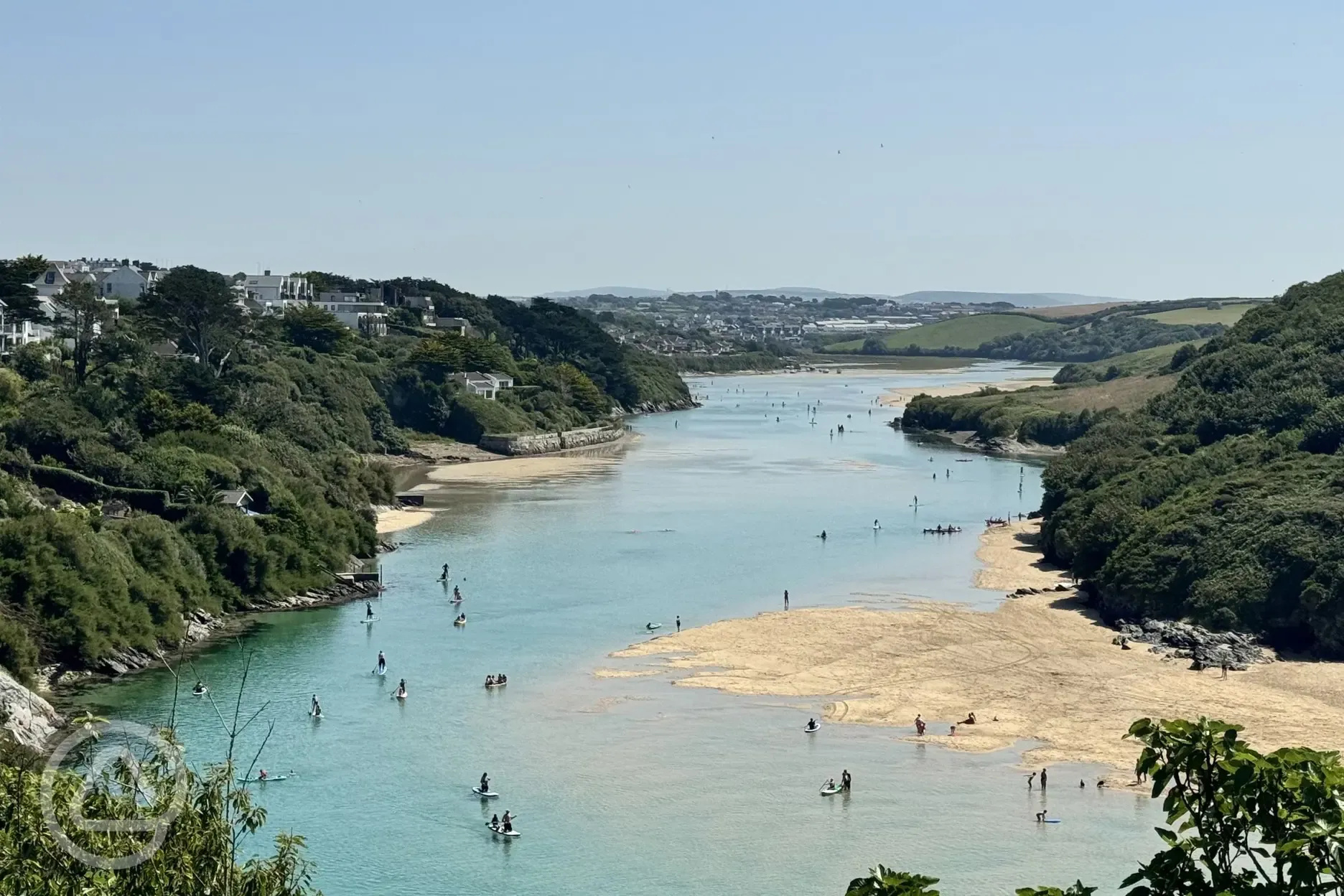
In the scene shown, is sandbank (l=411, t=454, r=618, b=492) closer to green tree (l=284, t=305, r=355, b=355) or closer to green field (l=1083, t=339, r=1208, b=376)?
green tree (l=284, t=305, r=355, b=355)

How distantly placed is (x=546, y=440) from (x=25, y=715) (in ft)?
259

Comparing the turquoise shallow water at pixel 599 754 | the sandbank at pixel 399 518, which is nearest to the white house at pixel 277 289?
the sandbank at pixel 399 518

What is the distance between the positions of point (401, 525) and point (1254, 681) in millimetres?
40435

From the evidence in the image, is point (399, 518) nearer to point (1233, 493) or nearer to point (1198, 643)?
point (1233, 493)

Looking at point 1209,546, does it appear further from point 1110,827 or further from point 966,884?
point 966,884

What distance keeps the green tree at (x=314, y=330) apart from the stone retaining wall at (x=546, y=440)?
12.8m

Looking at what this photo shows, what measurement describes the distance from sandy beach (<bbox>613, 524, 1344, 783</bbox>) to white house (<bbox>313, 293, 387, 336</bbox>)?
278ft

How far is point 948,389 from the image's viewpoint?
585 feet

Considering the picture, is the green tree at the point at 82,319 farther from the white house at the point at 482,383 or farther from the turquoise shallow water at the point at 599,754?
the white house at the point at 482,383

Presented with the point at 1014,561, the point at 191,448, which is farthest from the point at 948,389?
the point at 191,448

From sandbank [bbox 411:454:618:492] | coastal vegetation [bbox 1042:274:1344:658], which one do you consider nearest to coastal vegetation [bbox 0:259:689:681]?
sandbank [bbox 411:454:618:492]

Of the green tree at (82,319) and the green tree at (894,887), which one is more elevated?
the green tree at (82,319)

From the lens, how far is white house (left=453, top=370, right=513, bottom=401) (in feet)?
380

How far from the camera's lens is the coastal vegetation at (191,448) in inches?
1747
